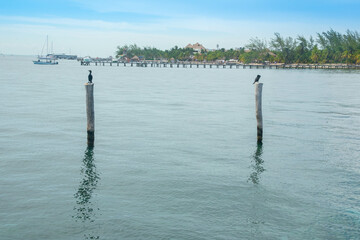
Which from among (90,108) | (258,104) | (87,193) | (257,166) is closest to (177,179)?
(87,193)

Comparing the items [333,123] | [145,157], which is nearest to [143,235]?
[145,157]

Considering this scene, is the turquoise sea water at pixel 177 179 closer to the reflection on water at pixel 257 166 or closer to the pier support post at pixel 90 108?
the reflection on water at pixel 257 166

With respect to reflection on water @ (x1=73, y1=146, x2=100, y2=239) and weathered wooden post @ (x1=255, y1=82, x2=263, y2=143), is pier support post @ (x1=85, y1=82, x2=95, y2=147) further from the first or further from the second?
weathered wooden post @ (x1=255, y1=82, x2=263, y2=143)

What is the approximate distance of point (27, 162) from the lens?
752 inches

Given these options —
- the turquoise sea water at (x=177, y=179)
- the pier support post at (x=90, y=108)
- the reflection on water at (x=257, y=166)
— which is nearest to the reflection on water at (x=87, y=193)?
the turquoise sea water at (x=177, y=179)

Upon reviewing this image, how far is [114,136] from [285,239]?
1586cm

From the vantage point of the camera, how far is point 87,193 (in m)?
15.2

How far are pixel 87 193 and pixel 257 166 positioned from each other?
834cm

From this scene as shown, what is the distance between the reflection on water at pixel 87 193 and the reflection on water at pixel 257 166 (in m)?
6.64

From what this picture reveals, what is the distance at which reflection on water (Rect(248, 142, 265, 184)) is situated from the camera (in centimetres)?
1738

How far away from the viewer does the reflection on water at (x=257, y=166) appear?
684 inches

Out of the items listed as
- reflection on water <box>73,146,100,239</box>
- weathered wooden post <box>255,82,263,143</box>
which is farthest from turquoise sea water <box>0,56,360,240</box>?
weathered wooden post <box>255,82,263,143</box>

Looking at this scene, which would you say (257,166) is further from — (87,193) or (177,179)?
(87,193)

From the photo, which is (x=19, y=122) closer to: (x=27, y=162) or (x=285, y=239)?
(x=27, y=162)
